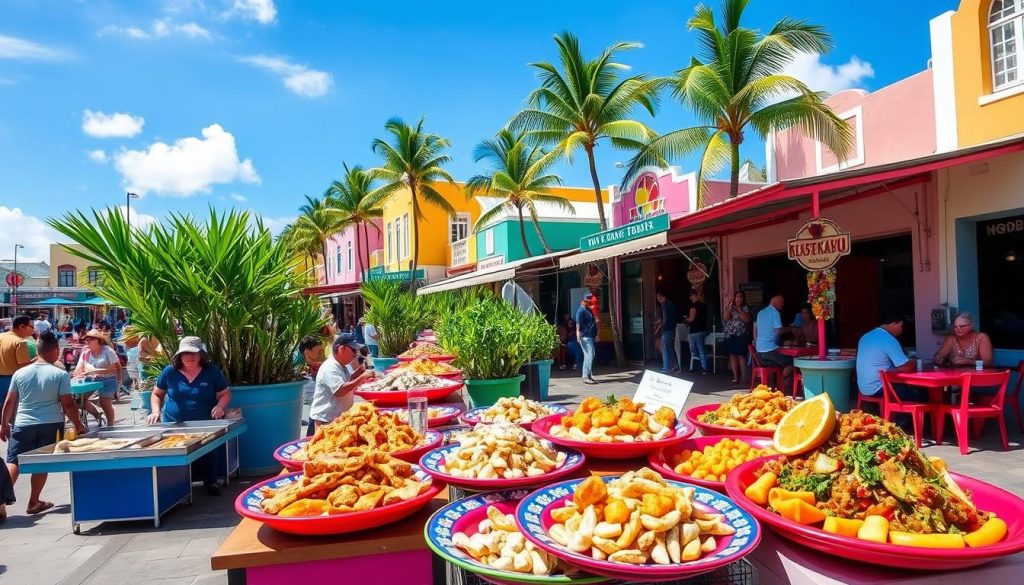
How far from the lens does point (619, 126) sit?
15695 millimetres

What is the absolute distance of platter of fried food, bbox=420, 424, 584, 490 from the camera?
2.02 meters

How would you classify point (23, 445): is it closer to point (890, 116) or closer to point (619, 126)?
point (890, 116)

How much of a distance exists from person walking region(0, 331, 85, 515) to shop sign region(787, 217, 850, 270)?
25.6 ft

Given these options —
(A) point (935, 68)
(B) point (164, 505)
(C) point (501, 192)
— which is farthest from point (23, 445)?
(C) point (501, 192)

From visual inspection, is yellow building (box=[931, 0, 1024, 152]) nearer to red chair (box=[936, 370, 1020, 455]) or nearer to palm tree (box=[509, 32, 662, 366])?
red chair (box=[936, 370, 1020, 455])

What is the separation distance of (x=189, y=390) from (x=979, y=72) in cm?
1040

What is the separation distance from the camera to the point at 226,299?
222 inches

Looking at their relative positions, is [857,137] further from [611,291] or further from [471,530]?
[471,530]

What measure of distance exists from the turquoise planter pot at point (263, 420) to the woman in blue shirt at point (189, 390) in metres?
0.46

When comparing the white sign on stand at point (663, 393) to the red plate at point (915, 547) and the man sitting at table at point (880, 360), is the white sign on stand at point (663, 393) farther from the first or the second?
the man sitting at table at point (880, 360)

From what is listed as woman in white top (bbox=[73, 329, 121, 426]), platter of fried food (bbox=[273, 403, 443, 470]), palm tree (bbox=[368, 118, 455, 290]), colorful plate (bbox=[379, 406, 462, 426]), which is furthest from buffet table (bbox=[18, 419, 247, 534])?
palm tree (bbox=[368, 118, 455, 290])

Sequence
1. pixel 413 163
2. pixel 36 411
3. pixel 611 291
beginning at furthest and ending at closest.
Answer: pixel 413 163 < pixel 611 291 < pixel 36 411

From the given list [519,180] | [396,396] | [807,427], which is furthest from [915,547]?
[519,180]

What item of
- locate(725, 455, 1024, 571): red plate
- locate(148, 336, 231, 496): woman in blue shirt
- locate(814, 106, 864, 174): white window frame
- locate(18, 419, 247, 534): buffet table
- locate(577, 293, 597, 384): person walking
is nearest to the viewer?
locate(725, 455, 1024, 571): red plate
